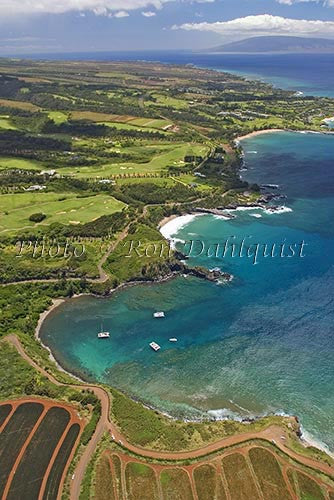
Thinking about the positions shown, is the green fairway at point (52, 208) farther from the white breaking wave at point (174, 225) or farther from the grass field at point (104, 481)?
the grass field at point (104, 481)

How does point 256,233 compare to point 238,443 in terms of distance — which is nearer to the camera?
point 238,443

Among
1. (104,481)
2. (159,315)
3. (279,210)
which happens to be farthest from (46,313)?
(279,210)

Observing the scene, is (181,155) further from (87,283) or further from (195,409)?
(195,409)

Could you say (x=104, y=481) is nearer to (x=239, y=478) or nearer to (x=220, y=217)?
(x=239, y=478)

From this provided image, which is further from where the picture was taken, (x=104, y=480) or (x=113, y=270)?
(x=113, y=270)

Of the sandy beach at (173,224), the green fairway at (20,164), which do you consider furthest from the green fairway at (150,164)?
the sandy beach at (173,224)

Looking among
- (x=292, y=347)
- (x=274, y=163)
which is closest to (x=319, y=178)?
(x=274, y=163)

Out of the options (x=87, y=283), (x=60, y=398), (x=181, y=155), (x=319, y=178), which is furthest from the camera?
(x=181, y=155)
